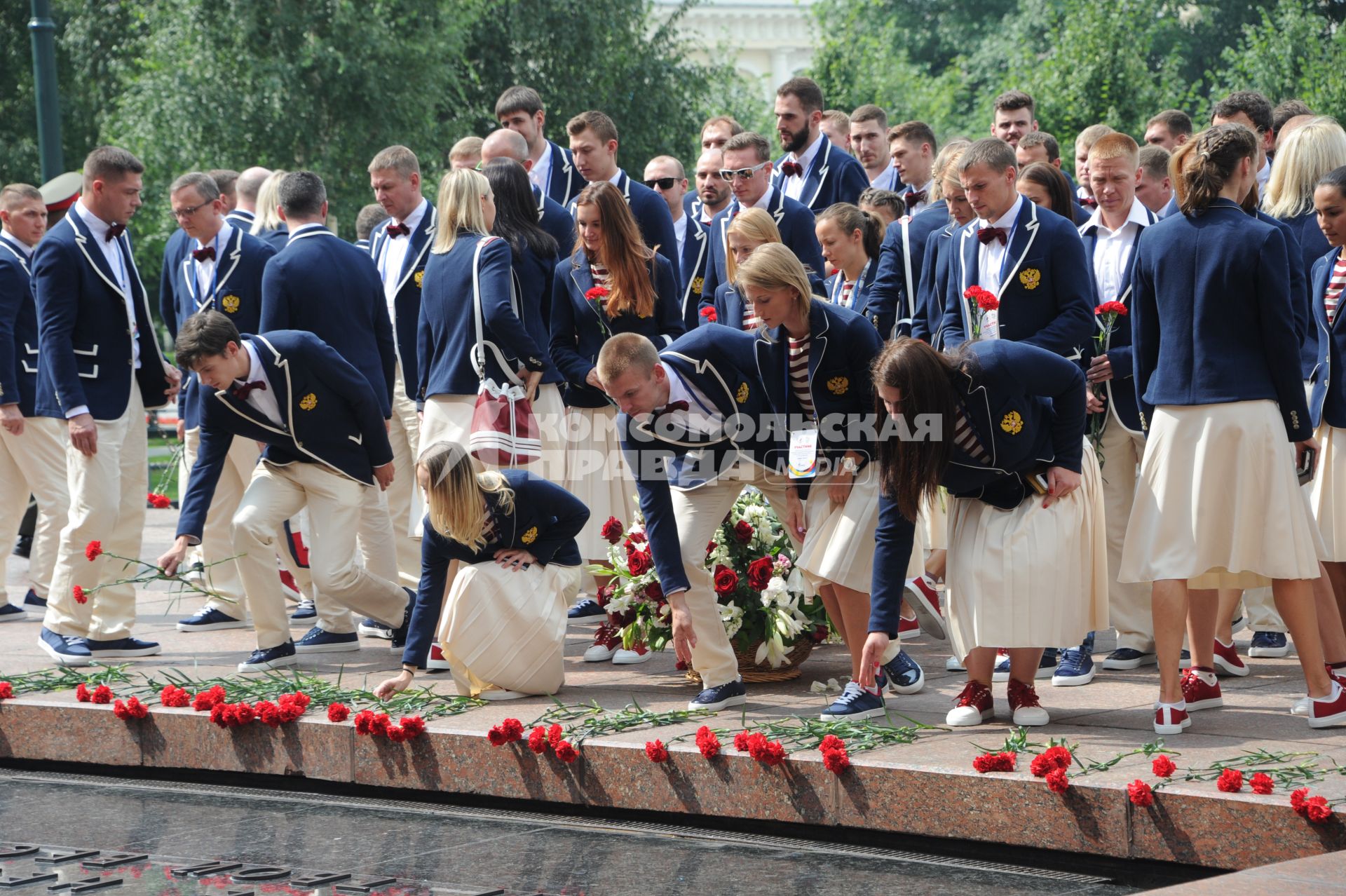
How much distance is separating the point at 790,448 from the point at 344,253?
306 centimetres

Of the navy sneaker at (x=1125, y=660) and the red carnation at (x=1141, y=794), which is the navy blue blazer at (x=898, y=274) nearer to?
the navy sneaker at (x=1125, y=660)

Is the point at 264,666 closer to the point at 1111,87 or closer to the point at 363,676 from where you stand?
the point at 363,676

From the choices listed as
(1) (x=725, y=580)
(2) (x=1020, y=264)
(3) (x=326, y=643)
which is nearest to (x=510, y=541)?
(1) (x=725, y=580)

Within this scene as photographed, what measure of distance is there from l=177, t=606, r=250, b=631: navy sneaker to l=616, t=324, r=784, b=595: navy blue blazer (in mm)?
3439

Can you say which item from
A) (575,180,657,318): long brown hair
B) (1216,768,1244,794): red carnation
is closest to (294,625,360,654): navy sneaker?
(575,180,657,318): long brown hair

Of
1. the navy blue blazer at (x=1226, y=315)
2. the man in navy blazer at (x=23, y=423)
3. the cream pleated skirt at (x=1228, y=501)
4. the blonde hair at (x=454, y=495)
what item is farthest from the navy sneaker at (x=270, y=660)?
the navy blue blazer at (x=1226, y=315)

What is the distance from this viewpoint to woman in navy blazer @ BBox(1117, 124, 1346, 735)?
18.1ft

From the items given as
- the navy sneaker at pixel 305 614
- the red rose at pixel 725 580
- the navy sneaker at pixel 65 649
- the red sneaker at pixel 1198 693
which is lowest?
the navy sneaker at pixel 305 614

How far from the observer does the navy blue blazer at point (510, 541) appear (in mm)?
6504

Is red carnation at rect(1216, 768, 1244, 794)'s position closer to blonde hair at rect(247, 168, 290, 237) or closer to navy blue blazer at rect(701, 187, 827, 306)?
navy blue blazer at rect(701, 187, 827, 306)

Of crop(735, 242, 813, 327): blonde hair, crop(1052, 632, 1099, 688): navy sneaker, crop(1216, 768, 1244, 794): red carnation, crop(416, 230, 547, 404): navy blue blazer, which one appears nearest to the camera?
crop(1216, 768, 1244, 794): red carnation

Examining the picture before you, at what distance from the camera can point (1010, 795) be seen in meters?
4.95

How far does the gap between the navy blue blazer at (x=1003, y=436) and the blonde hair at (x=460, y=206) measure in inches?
105

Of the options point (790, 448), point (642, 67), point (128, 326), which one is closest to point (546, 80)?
point (642, 67)
